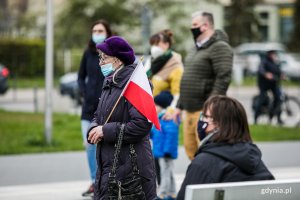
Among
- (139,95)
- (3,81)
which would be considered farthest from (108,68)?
(3,81)

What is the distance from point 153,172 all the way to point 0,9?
122 ft

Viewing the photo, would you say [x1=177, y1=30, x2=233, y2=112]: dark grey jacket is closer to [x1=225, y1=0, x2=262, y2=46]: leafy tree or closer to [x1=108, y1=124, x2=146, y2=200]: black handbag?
[x1=108, y1=124, x2=146, y2=200]: black handbag

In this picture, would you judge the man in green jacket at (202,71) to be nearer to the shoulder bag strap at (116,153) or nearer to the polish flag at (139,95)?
the polish flag at (139,95)

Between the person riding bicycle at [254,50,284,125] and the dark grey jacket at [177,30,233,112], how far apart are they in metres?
9.62

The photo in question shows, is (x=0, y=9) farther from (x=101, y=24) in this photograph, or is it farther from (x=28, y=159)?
(x=101, y=24)

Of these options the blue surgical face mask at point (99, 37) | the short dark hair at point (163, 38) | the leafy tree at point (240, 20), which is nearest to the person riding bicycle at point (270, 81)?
the short dark hair at point (163, 38)

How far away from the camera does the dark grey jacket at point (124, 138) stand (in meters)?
6.10

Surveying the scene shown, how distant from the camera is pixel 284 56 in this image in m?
42.8

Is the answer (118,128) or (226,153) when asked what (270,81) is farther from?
(226,153)

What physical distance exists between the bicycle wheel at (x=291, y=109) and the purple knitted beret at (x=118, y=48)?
12699mm

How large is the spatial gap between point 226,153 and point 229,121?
27 cm

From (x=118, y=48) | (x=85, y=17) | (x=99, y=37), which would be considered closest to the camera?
(x=118, y=48)

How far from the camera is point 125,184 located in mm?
6070

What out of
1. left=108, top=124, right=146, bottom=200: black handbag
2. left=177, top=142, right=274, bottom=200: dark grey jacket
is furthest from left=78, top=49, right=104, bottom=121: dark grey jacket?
left=177, top=142, right=274, bottom=200: dark grey jacket
